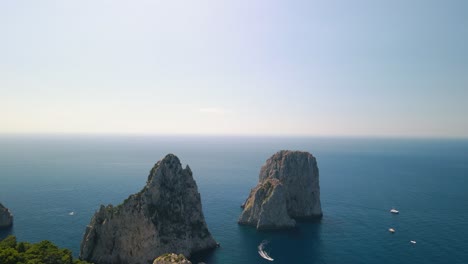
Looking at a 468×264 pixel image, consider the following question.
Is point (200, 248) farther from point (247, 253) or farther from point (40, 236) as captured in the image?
point (40, 236)

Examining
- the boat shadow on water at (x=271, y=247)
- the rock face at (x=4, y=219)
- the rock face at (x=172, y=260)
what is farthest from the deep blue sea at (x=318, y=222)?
the rock face at (x=172, y=260)

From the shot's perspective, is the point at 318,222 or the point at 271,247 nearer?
the point at 271,247

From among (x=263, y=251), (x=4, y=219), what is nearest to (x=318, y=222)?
(x=263, y=251)

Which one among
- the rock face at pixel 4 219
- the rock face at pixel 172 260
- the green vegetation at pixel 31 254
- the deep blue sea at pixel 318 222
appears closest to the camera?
the rock face at pixel 172 260

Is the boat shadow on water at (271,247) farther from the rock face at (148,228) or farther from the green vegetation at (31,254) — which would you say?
the green vegetation at (31,254)

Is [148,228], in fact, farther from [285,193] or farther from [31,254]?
[285,193]

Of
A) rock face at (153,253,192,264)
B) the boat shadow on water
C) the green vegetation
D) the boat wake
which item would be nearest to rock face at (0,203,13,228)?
the green vegetation

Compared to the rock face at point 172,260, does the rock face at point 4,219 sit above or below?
below
